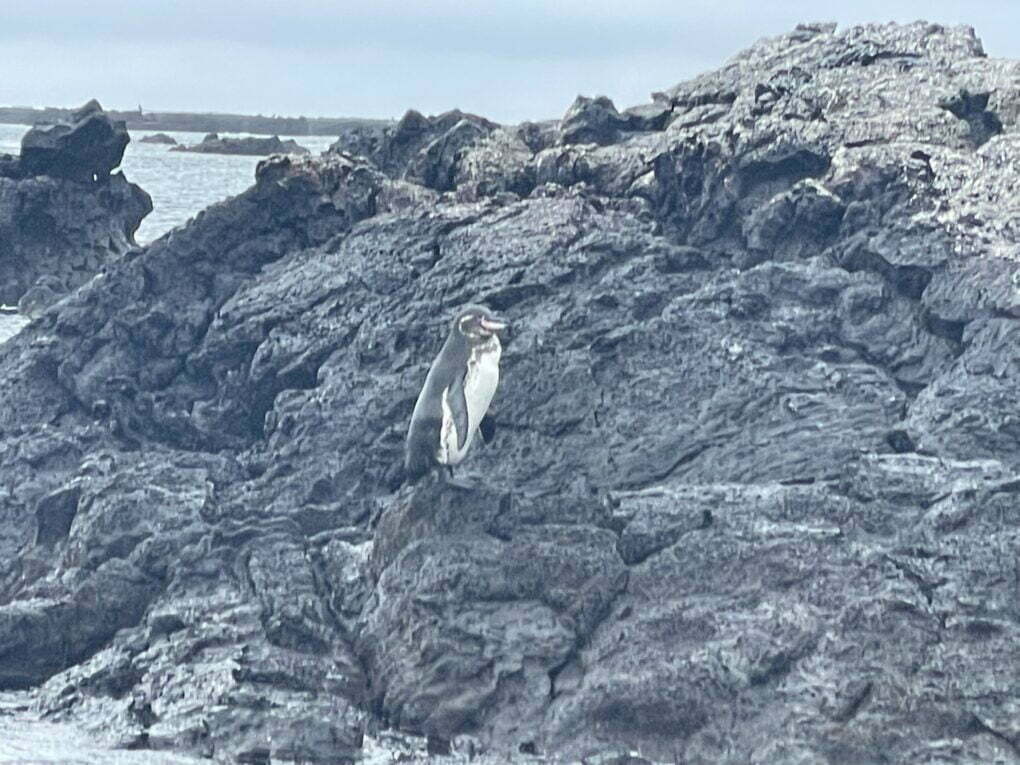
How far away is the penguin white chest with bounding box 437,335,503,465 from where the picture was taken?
1691 centimetres

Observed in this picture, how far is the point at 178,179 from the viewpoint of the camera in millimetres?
58812

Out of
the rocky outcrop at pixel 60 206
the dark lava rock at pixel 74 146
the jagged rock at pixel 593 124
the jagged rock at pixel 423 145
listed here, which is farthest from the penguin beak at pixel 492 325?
the dark lava rock at pixel 74 146

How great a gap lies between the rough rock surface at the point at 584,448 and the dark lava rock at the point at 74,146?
7.52 m

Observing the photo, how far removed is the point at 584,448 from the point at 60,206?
46.1 feet

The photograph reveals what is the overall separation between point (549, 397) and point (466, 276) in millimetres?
2044

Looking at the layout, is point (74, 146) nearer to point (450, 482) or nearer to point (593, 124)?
point (593, 124)

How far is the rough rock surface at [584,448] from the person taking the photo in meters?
14.5

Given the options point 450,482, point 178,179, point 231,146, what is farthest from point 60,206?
point 231,146

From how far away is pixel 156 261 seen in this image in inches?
856

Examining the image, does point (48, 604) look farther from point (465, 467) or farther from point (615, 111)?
point (615, 111)

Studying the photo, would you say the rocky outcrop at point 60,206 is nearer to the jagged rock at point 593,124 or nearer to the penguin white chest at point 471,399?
the jagged rock at point 593,124

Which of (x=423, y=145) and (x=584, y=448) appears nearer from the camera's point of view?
(x=584, y=448)

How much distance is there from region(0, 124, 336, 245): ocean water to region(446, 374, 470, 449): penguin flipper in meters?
18.6

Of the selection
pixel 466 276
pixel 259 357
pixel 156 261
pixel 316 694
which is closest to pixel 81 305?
pixel 156 261
